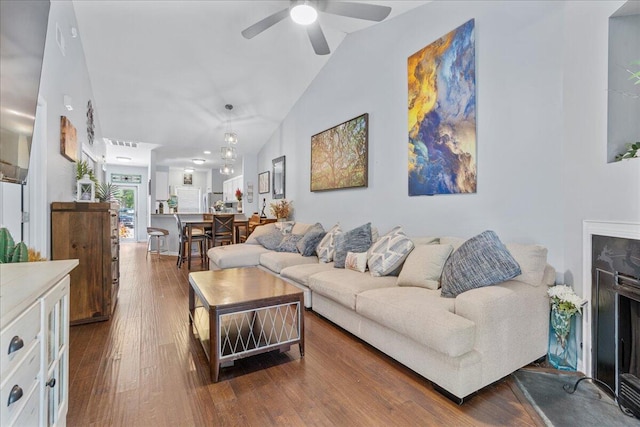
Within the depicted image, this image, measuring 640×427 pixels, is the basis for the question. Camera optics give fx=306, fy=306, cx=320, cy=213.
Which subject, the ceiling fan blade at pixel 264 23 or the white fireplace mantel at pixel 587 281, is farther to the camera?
the ceiling fan blade at pixel 264 23

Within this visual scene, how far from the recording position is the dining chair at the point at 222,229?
586cm

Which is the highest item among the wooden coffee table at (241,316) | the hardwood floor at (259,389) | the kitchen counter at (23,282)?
the kitchen counter at (23,282)

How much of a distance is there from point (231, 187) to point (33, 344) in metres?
9.35

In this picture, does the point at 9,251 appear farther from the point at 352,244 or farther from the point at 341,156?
the point at 341,156

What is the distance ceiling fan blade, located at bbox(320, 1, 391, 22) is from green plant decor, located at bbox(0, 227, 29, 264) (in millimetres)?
2866

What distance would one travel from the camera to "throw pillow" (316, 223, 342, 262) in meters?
3.86

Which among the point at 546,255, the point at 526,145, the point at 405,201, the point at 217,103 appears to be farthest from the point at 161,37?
the point at 546,255

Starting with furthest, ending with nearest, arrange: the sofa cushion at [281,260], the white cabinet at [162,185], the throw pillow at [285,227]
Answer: the white cabinet at [162,185], the throw pillow at [285,227], the sofa cushion at [281,260]

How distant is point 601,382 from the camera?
1913 mm

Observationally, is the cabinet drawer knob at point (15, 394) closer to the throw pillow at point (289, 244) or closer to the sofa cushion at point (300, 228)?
the throw pillow at point (289, 244)

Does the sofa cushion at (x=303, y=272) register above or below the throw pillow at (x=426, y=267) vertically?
below

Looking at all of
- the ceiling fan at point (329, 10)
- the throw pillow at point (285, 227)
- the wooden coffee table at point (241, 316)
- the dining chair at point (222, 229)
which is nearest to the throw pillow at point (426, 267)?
the wooden coffee table at point (241, 316)

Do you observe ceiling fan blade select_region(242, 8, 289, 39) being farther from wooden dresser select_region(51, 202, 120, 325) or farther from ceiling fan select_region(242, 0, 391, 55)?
wooden dresser select_region(51, 202, 120, 325)

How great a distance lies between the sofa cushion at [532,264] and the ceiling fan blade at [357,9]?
2.26m
